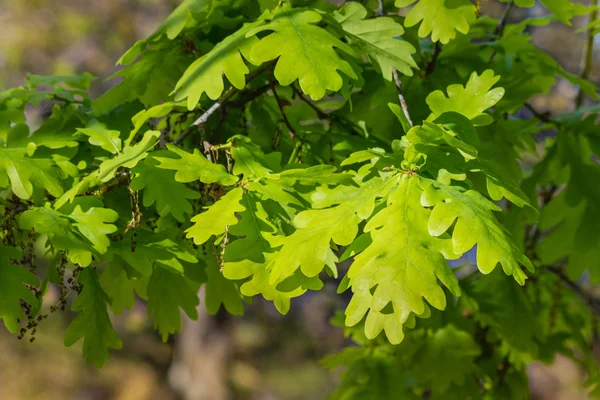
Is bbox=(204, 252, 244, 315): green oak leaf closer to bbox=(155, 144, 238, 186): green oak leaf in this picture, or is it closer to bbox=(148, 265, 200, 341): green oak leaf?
bbox=(148, 265, 200, 341): green oak leaf

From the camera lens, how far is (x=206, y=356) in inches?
246

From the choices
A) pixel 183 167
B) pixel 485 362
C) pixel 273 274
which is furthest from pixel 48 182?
pixel 485 362

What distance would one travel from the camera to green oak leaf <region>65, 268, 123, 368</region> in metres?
1.44

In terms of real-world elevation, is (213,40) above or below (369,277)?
above

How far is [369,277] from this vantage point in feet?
3.62

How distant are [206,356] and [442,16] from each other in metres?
5.37

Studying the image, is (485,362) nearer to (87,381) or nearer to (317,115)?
(317,115)

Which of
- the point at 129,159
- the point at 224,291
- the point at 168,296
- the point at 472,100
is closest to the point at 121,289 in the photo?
the point at 168,296

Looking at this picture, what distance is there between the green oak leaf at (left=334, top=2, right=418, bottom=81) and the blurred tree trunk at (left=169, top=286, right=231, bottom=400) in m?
5.04

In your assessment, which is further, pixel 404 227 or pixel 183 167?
pixel 183 167

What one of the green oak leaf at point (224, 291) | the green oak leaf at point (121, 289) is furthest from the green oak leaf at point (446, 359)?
the green oak leaf at point (121, 289)

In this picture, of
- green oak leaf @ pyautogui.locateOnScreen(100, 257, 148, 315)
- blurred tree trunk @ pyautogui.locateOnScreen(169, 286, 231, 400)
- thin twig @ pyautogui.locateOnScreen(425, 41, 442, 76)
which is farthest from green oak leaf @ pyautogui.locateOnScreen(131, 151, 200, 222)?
blurred tree trunk @ pyautogui.locateOnScreen(169, 286, 231, 400)

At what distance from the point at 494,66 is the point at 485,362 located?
1.34 m

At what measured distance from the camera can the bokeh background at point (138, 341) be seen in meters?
6.32
